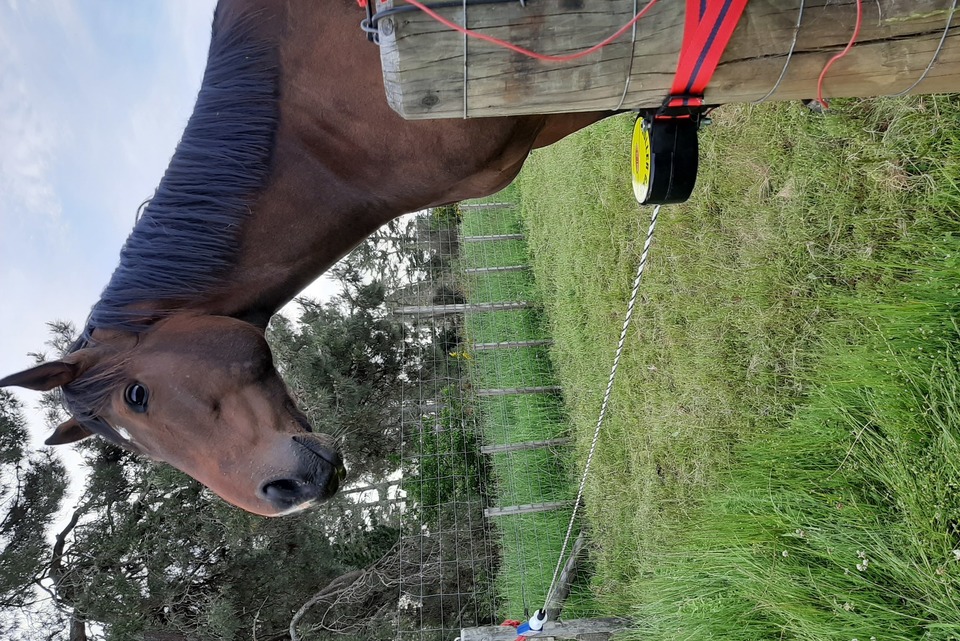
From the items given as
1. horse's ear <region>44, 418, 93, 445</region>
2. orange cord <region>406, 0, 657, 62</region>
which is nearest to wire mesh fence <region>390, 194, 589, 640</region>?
horse's ear <region>44, 418, 93, 445</region>

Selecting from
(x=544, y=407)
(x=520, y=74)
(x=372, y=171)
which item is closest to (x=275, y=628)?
(x=544, y=407)

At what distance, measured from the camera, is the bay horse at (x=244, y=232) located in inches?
71.5

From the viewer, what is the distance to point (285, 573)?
8055 mm

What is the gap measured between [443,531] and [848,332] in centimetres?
612

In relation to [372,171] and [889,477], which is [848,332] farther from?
[372,171]

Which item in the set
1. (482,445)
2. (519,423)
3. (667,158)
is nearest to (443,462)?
(482,445)

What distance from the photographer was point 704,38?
3.42 feet

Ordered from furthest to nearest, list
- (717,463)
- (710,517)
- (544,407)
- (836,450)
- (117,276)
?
(544,407) → (717,463) → (710,517) → (836,450) → (117,276)

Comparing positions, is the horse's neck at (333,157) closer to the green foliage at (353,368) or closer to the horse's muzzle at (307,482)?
the horse's muzzle at (307,482)

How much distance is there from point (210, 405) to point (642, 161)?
5.10 feet

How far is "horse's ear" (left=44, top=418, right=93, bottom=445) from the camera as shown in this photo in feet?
7.11

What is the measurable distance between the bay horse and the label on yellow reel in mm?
458

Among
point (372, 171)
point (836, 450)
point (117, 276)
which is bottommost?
point (836, 450)

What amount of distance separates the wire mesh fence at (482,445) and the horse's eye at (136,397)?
4.47 meters
